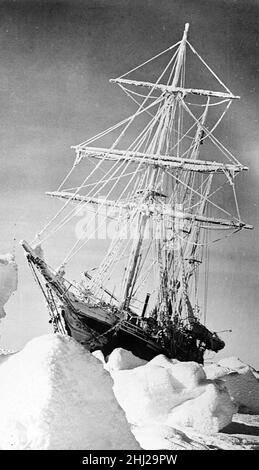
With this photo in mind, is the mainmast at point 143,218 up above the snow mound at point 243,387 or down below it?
above

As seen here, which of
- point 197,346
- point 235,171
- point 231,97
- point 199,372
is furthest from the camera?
point 197,346

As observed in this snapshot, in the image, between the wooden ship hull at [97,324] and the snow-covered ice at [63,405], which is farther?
the wooden ship hull at [97,324]

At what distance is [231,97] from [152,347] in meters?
8.54

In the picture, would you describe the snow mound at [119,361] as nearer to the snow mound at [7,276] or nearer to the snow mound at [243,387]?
the snow mound at [243,387]

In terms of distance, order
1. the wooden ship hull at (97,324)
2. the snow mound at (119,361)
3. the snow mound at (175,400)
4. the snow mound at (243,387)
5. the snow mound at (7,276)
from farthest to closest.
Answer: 1. the wooden ship hull at (97,324)
2. the snow mound at (243,387)
3. the snow mound at (119,361)
4. the snow mound at (175,400)
5. the snow mound at (7,276)

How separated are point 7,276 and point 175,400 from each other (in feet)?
9.90

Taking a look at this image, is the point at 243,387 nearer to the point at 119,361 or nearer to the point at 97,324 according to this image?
the point at 119,361

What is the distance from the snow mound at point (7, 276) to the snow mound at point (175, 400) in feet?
7.64

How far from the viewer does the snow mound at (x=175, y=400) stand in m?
5.88

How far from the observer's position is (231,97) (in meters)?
11.8

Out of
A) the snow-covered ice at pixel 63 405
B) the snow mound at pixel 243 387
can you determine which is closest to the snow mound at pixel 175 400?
the snow-covered ice at pixel 63 405

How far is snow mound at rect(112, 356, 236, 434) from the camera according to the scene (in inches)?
231
